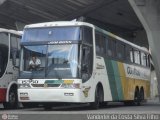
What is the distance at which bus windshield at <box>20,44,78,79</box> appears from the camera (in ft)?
52.3

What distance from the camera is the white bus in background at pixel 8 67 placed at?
18.2 meters

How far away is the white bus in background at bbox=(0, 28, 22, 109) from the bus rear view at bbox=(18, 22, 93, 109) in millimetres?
1720

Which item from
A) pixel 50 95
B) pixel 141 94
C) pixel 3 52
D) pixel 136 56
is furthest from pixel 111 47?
pixel 141 94

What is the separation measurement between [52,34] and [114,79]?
13.9 feet

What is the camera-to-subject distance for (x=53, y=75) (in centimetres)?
1606

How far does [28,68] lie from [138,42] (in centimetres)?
3904

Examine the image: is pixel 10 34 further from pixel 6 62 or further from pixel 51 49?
pixel 51 49

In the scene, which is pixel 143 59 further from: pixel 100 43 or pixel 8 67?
pixel 8 67

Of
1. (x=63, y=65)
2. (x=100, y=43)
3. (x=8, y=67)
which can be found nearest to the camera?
(x=63, y=65)

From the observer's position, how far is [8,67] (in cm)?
1850

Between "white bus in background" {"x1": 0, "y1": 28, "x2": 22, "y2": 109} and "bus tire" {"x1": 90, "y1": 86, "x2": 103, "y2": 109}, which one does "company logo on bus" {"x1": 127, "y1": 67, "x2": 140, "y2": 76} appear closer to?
"bus tire" {"x1": 90, "y1": 86, "x2": 103, "y2": 109}

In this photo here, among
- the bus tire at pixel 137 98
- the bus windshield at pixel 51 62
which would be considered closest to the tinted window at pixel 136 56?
the bus tire at pixel 137 98

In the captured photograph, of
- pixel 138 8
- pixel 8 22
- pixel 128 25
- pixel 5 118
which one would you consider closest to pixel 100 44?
pixel 5 118

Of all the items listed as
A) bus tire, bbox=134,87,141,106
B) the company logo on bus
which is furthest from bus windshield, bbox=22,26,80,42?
bus tire, bbox=134,87,141,106
